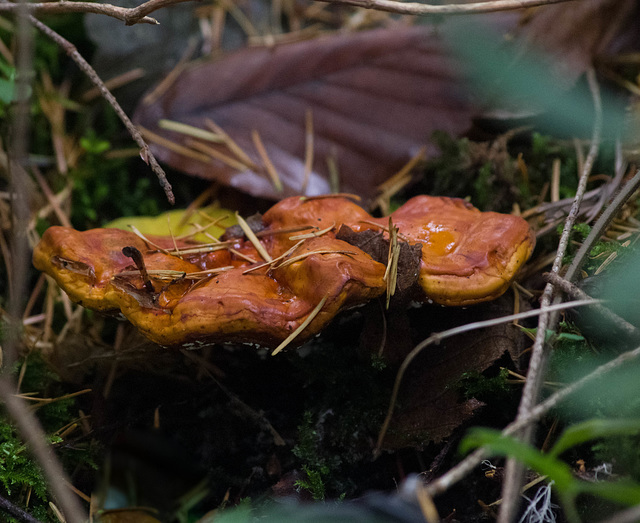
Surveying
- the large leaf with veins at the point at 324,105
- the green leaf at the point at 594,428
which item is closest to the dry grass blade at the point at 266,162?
the large leaf with veins at the point at 324,105

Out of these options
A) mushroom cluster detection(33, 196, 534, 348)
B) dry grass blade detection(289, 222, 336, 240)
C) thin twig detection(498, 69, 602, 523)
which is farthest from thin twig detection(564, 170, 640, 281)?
dry grass blade detection(289, 222, 336, 240)

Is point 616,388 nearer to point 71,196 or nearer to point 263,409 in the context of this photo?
point 263,409

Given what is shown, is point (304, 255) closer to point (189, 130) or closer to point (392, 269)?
point (392, 269)

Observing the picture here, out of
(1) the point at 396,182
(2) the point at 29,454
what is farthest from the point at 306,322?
(1) the point at 396,182

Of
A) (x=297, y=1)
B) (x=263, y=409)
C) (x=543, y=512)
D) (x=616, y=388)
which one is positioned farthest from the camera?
(x=297, y=1)

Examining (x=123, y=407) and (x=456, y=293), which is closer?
(x=456, y=293)

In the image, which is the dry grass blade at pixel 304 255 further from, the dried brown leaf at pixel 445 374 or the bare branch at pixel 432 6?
the bare branch at pixel 432 6

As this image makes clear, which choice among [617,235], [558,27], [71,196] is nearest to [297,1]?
[558,27]
